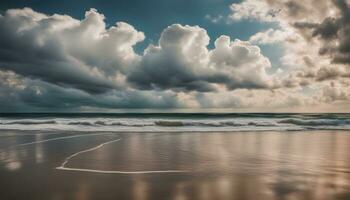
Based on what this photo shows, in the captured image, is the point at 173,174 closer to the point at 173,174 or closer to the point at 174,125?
the point at 173,174

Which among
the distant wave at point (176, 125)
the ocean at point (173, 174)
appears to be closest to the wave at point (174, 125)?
the distant wave at point (176, 125)

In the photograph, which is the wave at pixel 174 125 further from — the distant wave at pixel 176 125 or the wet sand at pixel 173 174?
the wet sand at pixel 173 174

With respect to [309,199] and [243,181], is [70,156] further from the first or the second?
[309,199]

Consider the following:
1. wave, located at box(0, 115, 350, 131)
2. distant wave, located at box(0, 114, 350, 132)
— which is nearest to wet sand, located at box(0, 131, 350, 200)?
distant wave, located at box(0, 114, 350, 132)

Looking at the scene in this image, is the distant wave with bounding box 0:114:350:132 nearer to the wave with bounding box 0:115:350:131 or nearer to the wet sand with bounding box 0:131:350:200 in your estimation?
the wave with bounding box 0:115:350:131

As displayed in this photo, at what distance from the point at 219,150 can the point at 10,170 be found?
7.20 meters

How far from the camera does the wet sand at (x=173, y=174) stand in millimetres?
5586

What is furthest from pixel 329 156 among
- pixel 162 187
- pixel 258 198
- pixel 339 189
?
pixel 162 187

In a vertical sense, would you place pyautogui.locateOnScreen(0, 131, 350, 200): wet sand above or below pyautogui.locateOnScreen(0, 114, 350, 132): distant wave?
below

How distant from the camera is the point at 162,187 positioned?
5996mm

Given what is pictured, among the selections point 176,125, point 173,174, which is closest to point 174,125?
point 176,125

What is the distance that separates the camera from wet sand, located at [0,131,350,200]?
5.59 metres

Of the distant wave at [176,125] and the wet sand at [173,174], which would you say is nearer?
the wet sand at [173,174]

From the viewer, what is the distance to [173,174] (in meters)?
7.15
